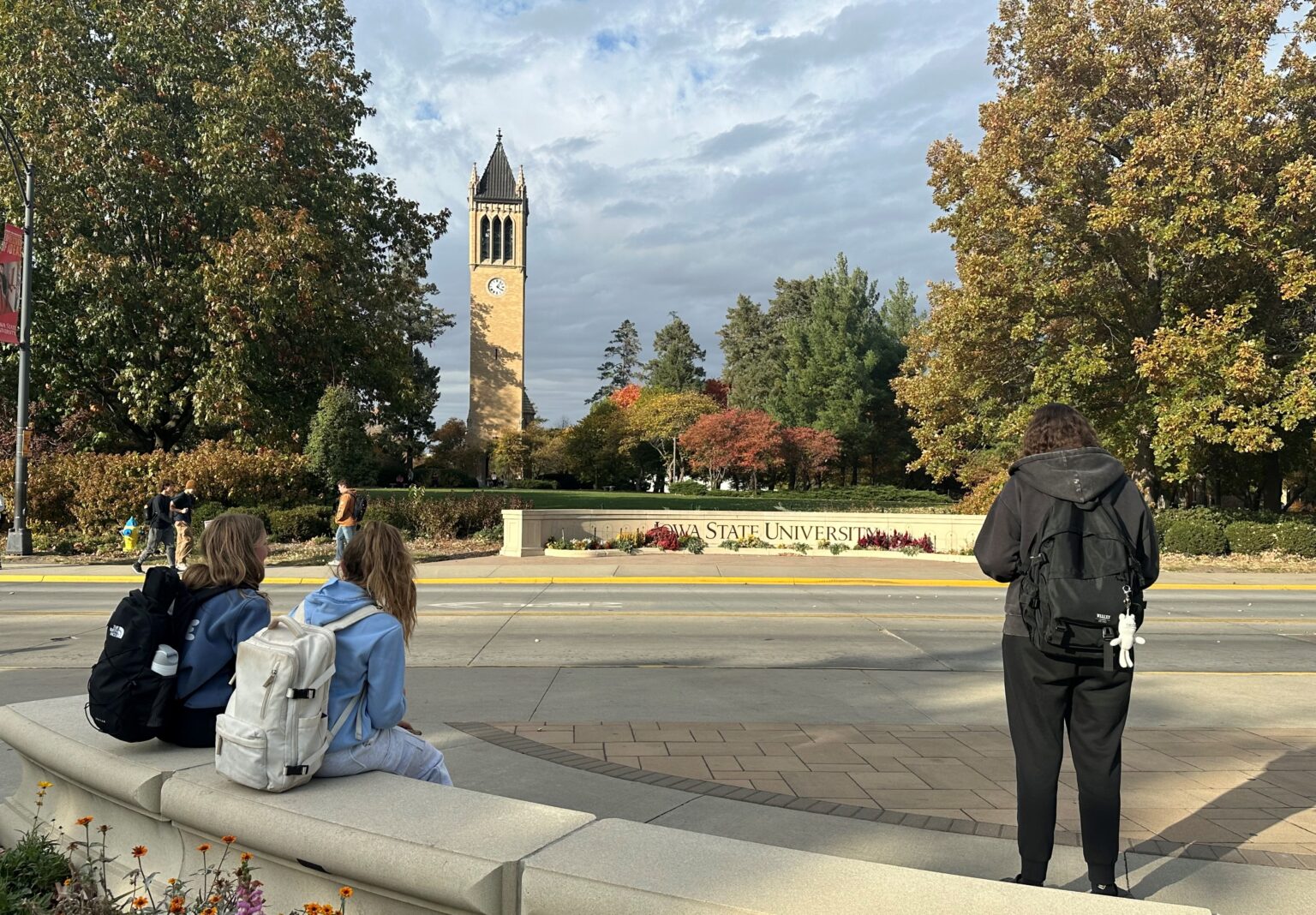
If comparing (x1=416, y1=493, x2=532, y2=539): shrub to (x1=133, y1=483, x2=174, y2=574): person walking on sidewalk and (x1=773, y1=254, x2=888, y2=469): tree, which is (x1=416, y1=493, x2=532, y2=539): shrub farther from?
(x1=773, y1=254, x2=888, y2=469): tree

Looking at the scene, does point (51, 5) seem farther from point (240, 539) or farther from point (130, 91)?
point (240, 539)

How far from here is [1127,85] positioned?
22.7m

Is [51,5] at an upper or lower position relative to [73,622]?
upper

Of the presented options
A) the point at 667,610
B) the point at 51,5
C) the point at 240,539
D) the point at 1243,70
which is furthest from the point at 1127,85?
the point at 51,5

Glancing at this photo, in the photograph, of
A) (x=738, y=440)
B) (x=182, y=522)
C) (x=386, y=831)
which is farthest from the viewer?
(x=738, y=440)

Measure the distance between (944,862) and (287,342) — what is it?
84.1 feet

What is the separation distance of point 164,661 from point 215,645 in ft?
0.56

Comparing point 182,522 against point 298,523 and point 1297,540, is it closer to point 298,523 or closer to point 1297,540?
point 298,523

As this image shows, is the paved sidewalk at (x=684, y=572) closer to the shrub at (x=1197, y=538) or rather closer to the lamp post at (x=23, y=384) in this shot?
the lamp post at (x=23, y=384)

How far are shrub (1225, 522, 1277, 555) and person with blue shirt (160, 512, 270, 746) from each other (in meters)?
25.1

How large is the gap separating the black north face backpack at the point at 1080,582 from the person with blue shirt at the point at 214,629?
2.81m

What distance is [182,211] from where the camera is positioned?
79.3 ft

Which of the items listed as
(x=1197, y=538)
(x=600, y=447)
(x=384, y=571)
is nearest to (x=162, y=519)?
(x=384, y=571)

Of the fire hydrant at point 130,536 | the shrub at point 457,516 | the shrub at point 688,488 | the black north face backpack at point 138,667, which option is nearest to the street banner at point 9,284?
the fire hydrant at point 130,536
